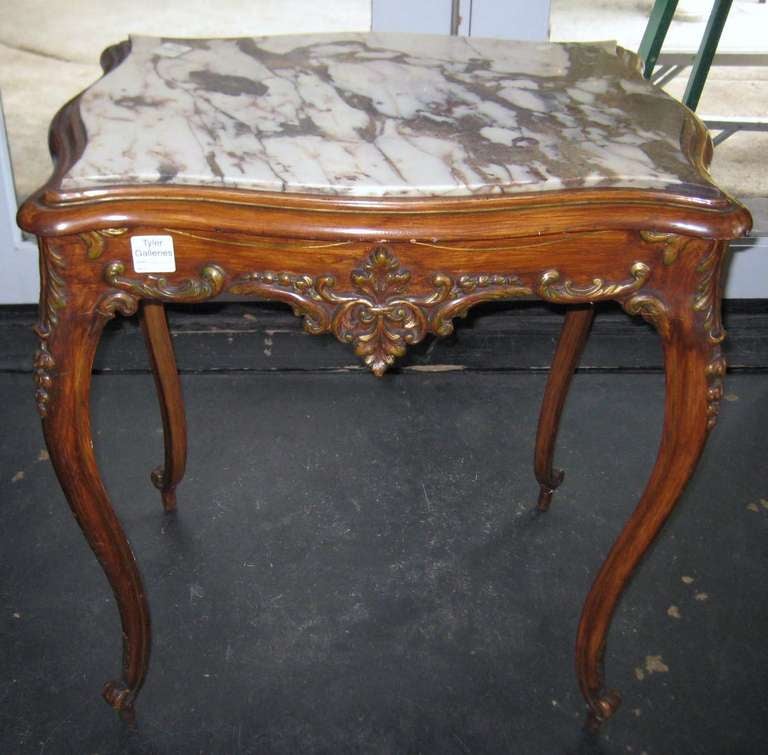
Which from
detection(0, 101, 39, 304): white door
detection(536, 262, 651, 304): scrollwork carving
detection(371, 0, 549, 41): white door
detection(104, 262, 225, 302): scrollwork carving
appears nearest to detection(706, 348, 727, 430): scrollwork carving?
detection(536, 262, 651, 304): scrollwork carving

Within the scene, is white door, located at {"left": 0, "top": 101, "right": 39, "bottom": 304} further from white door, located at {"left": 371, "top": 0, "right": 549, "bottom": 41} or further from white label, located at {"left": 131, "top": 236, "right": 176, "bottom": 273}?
white label, located at {"left": 131, "top": 236, "right": 176, "bottom": 273}

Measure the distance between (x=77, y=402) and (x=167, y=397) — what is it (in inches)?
14.9

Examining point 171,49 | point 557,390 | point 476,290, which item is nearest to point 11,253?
point 171,49

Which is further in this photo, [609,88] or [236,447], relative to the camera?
[236,447]

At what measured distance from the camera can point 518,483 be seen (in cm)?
150

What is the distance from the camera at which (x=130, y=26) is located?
1.61 m

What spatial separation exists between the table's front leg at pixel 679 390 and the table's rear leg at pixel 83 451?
0.49 meters

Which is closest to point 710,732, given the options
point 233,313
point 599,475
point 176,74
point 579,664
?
point 579,664

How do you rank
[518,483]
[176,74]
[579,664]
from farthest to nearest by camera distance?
[518,483] < [579,664] < [176,74]

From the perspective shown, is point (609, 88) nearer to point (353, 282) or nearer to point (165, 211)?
point (353, 282)

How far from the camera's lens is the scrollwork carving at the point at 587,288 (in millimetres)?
828

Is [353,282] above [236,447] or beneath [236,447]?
above

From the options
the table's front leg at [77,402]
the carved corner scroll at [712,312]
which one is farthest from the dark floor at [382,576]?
the carved corner scroll at [712,312]

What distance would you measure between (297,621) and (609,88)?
77 centimetres
